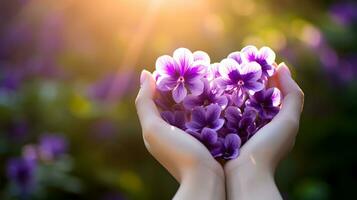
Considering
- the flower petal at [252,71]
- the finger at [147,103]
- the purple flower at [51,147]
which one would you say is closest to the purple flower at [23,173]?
the purple flower at [51,147]

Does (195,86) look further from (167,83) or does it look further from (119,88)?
(119,88)

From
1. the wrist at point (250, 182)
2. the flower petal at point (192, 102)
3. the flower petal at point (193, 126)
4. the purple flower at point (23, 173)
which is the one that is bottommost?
the purple flower at point (23, 173)

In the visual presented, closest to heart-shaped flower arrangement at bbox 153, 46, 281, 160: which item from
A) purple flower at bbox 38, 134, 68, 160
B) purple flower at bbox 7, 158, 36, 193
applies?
purple flower at bbox 7, 158, 36, 193

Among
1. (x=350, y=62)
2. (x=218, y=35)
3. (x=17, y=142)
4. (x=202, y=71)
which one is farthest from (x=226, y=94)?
(x=350, y=62)

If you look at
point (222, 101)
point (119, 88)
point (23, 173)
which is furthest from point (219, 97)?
point (119, 88)

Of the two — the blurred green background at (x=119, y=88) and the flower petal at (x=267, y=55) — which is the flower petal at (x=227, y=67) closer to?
the flower petal at (x=267, y=55)

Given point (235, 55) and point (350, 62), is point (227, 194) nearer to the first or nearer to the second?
point (235, 55)
